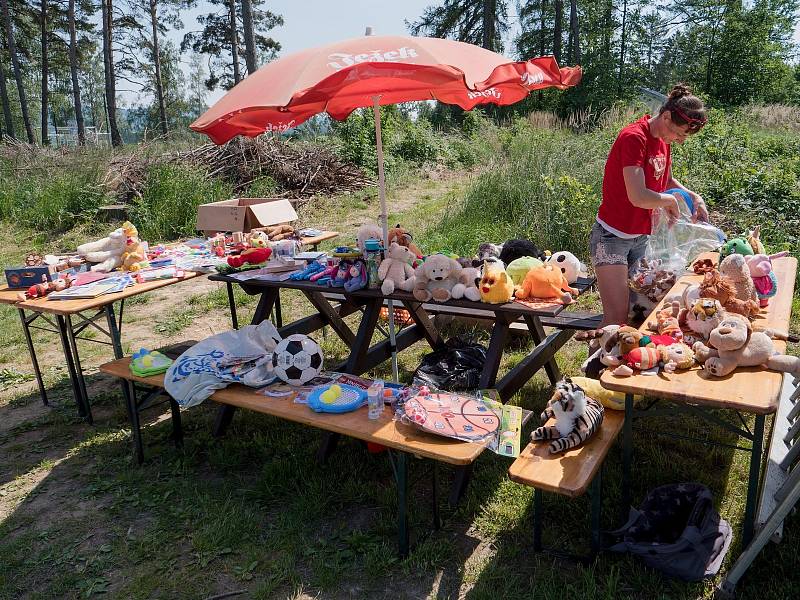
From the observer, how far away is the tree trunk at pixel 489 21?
82.3 ft

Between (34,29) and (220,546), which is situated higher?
(34,29)

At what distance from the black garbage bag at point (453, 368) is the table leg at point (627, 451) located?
122cm

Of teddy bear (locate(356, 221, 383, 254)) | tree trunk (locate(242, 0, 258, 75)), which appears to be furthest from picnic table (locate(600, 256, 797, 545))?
tree trunk (locate(242, 0, 258, 75))

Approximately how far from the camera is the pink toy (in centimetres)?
275

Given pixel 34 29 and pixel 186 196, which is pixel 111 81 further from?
pixel 186 196

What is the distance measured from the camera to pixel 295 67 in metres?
2.84

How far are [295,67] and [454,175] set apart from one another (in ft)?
37.5

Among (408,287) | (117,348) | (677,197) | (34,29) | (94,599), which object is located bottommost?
(94,599)

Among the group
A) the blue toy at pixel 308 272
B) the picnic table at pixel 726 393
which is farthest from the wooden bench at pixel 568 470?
the blue toy at pixel 308 272

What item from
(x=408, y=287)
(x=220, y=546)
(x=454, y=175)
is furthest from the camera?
(x=454, y=175)

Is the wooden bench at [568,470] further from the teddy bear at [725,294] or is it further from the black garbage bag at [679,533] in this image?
the teddy bear at [725,294]

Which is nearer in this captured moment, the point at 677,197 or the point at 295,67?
the point at 295,67

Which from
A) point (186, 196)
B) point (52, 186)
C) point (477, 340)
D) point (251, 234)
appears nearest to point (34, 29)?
point (52, 186)

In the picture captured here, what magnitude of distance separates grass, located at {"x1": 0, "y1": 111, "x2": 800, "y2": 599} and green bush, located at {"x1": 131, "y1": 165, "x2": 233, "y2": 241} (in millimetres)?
5338
